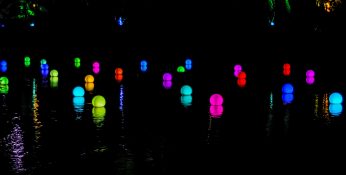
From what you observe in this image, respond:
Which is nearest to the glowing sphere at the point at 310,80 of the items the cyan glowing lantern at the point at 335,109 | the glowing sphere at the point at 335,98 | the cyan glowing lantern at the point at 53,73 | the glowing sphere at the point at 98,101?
the glowing sphere at the point at 335,98

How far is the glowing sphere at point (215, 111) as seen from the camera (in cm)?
1253

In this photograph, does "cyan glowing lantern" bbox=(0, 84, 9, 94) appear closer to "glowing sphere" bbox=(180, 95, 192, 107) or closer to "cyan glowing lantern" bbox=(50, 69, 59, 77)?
"cyan glowing lantern" bbox=(50, 69, 59, 77)

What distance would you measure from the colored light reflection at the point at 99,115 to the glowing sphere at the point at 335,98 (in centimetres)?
524

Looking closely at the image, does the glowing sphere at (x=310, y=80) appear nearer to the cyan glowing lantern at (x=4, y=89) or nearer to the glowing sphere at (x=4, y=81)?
the cyan glowing lantern at (x=4, y=89)

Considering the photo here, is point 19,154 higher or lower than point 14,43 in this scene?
lower

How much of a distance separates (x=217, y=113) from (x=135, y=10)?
22.4ft

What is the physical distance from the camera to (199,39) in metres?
25.2

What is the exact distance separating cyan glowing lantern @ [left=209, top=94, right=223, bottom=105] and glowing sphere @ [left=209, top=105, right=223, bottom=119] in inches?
5.5

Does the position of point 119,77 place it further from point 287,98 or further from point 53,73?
point 287,98

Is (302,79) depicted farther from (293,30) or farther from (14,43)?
(14,43)

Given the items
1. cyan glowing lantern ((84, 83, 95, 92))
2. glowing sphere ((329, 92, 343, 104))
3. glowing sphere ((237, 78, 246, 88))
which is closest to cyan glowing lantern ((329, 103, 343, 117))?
glowing sphere ((329, 92, 343, 104))

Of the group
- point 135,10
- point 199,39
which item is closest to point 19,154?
point 135,10

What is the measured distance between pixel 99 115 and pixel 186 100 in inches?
123

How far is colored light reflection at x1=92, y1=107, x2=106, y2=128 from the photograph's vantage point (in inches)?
453
